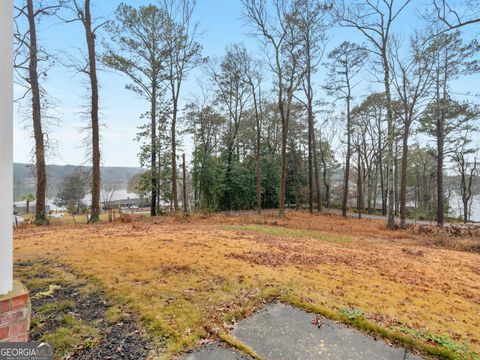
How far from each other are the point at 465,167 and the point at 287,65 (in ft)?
61.0

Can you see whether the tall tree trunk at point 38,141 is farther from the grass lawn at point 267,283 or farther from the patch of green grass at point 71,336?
the patch of green grass at point 71,336

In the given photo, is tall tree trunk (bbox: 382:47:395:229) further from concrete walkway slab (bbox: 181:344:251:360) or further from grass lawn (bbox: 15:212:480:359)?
concrete walkway slab (bbox: 181:344:251:360)

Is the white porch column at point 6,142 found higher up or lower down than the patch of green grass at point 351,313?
higher up

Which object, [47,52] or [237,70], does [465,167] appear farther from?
[47,52]

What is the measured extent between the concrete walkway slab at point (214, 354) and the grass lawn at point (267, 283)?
0.35ft

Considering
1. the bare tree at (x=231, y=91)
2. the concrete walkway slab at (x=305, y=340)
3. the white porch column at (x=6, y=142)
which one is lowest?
the concrete walkway slab at (x=305, y=340)

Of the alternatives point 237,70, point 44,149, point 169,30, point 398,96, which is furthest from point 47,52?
point 398,96

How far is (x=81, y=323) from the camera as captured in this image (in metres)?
2.43

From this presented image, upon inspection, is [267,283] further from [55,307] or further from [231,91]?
[231,91]

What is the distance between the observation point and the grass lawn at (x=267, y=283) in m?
2.43

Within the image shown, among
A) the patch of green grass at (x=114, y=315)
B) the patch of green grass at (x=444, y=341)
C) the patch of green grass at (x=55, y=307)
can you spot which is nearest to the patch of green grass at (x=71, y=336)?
the patch of green grass at (x=114, y=315)

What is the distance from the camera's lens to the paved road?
203cm

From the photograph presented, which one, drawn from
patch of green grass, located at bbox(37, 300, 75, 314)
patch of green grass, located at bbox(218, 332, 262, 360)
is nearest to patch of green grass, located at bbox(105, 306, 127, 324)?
patch of green grass, located at bbox(37, 300, 75, 314)

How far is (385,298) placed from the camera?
3.21 m
